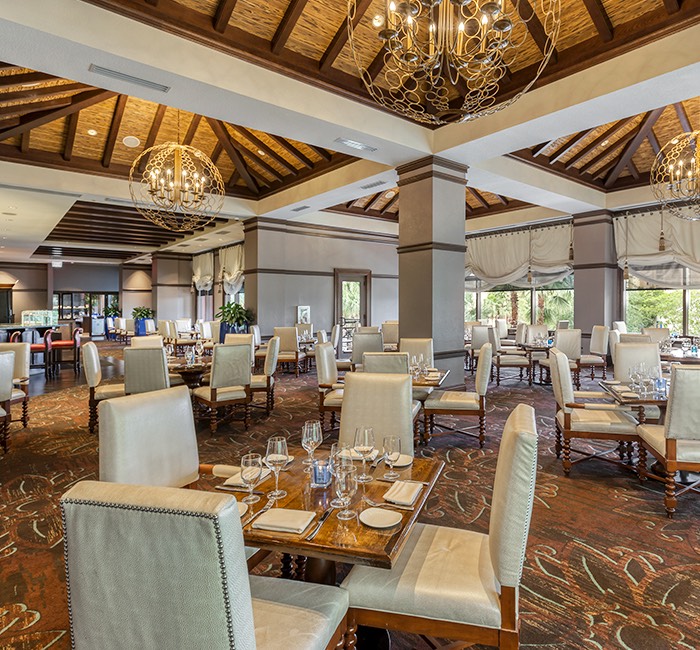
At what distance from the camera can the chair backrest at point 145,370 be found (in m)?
4.96

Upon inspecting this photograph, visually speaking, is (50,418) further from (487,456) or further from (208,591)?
(208,591)

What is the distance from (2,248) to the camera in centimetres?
1444

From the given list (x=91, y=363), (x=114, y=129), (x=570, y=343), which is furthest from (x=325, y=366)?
(x=114, y=129)

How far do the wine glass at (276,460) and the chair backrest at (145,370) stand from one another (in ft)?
11.1

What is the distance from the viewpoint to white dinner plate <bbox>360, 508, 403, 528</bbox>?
1.59 m

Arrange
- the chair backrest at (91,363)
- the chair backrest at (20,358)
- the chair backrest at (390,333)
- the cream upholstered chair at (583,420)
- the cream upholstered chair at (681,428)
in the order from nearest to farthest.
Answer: the cream upholstered chair at (681,428)
the cream upholstered chair at (583,420)
the chair backrest at (91,363)
the chair backrest at (20,358)
the chair backrest at (390,333)

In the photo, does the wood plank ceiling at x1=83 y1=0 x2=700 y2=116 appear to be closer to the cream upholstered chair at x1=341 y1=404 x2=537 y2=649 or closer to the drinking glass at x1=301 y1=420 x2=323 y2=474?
the drinking glass at x1=301 y1=420 x2=323 y2=474

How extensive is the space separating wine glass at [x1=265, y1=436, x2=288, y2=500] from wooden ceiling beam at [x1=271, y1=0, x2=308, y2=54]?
4264 millimetres

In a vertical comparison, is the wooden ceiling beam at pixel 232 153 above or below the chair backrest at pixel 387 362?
above

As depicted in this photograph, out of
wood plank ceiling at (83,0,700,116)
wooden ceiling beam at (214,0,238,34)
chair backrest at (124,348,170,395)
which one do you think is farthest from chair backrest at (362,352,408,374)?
wooden ceiling beam at (214,0,238,34)

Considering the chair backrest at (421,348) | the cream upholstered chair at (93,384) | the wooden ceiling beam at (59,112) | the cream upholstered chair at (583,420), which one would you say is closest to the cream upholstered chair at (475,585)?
the cream upholstered chair at (583,420)

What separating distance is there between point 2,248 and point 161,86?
536 inches

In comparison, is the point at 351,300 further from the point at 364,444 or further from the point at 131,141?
the point at 364,444

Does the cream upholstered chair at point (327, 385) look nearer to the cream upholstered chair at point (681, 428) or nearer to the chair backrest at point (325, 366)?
the chair backrest at point (325, 366)
